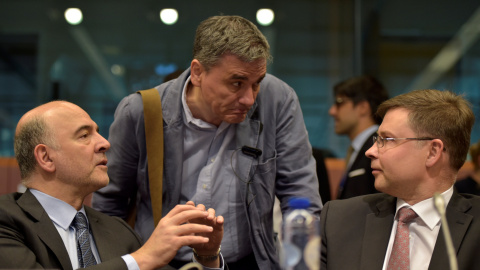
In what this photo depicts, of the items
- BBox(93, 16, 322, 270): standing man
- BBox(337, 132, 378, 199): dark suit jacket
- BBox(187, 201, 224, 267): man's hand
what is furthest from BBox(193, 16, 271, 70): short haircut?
BBox(337, 132, 378, 199): dark suit jacket

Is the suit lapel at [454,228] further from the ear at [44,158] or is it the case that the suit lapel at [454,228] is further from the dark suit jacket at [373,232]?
the ear at [44,158]

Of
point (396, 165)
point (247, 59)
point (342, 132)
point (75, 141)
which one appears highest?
point (247, 59)

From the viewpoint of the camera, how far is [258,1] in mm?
6984

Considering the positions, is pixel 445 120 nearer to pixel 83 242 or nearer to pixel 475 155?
pixel 83 242

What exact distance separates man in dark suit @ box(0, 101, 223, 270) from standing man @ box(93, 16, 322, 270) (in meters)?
0.26

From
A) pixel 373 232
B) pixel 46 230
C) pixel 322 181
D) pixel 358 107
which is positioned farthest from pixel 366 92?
pixel 46 230

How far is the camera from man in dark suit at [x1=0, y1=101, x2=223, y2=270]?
213 centimetres

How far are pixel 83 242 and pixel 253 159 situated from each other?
0.77m

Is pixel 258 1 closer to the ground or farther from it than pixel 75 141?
farther from it

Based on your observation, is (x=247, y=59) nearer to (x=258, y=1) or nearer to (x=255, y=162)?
(x=255, y=162)

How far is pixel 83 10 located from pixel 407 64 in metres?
3.47

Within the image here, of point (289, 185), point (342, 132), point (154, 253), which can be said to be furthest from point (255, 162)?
point (342, 132)

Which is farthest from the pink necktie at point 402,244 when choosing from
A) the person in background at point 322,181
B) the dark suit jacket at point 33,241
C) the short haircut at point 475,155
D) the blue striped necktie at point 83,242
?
the short haircut at point 475,155

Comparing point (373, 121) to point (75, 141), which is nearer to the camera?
point (75, 141)
